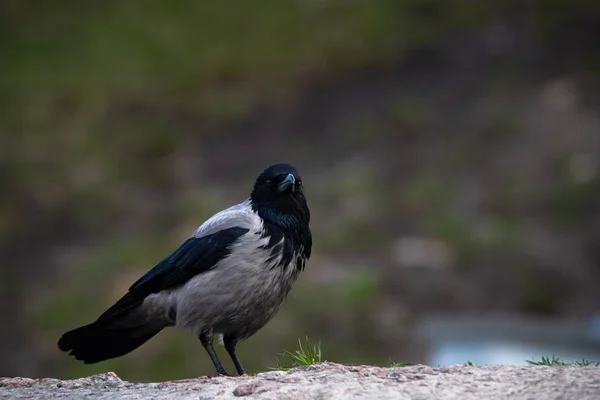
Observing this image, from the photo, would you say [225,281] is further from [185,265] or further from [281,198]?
[281,198]

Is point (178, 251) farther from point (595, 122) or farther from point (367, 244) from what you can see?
point (595, 122)

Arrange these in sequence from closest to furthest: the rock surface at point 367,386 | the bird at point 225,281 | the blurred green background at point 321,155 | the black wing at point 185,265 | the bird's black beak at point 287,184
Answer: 1. the rock surface at point 367,386
2. the bird at point 225,281
3. the black wing at point 185,265
4. the bird's black beak at point 287,184
5. the blurred green background at point 321,155

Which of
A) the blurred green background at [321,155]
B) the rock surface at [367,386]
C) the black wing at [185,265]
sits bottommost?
the rock surface at [367,386]

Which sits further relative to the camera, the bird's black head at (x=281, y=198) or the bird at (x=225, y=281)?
the bird's black head at (x=281, y=198)

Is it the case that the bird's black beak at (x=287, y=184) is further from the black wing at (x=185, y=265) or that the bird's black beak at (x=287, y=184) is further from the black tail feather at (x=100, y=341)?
the black tail feather at (x=100, y=341)

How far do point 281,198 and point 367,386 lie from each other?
78.0 inches

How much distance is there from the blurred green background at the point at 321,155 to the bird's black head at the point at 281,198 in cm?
466

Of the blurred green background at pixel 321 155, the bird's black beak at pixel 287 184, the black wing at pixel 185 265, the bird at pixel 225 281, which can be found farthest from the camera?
the blurred green background at pixel 321 155

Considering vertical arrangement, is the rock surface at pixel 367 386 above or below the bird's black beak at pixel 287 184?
below


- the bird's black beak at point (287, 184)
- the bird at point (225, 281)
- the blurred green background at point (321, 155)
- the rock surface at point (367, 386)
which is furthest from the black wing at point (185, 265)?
the blurred green background at point (321, 155)

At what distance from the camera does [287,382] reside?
4918 millimetres

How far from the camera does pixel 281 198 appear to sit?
6.36 metres

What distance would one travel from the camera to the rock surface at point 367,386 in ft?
14.8

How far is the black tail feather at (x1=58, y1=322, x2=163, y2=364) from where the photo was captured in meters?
6.41
